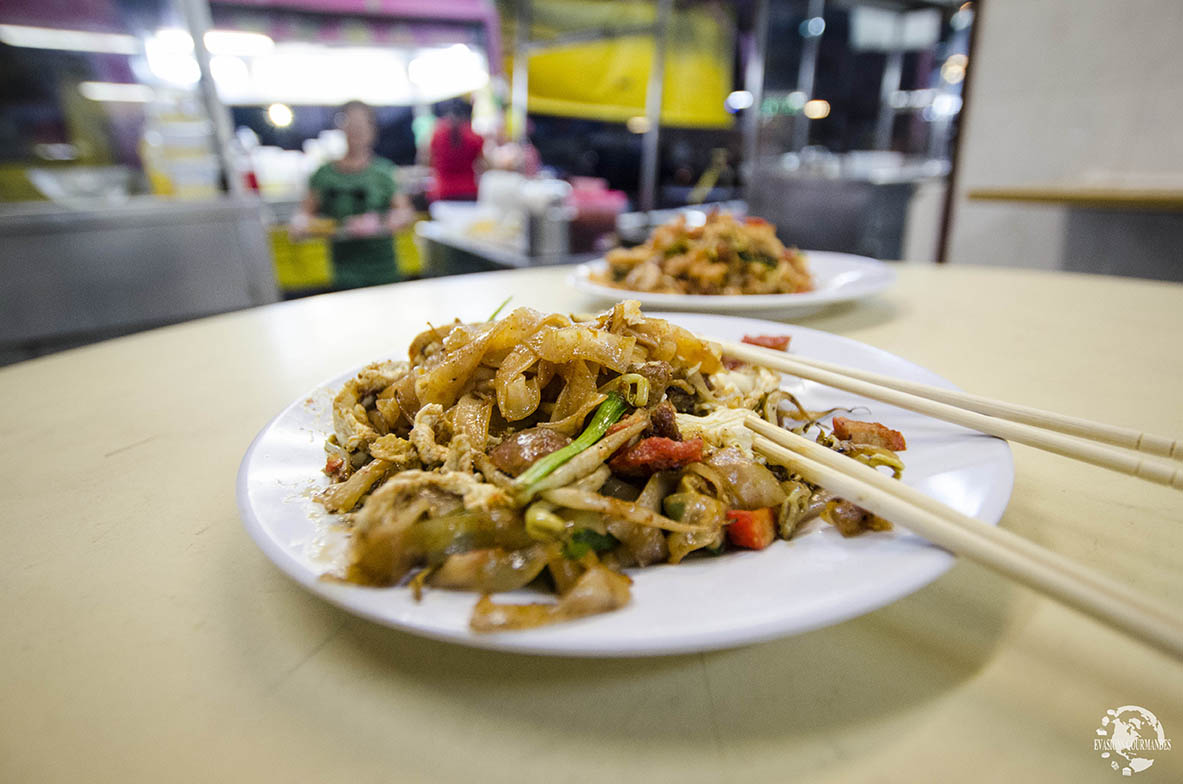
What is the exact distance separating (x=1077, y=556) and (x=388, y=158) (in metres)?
12.1

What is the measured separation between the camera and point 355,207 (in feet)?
19.0

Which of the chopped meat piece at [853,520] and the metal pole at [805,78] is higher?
the metal pole at [805,78]

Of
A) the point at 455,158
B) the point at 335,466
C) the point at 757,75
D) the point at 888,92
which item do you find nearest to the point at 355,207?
the point at 455,158

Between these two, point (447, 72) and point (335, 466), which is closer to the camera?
point (335, 466)

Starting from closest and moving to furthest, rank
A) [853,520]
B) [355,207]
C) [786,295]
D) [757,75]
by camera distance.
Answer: [853,520]
[786,295]
[355,207]
[757,75]

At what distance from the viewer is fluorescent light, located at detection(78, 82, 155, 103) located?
3.70 metres

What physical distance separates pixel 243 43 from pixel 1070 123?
10670mm

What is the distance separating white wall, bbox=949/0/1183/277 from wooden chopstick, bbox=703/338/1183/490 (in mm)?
4895

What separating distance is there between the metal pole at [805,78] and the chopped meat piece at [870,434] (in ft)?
26.6

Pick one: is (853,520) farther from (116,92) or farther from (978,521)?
(116,92)

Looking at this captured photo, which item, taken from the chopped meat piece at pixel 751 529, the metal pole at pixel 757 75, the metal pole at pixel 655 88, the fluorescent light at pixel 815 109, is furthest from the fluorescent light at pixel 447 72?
the chopped meat piece at pixel 751 529

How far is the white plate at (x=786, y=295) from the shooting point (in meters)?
1.56

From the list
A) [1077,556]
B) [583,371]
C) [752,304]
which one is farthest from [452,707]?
[752,304]

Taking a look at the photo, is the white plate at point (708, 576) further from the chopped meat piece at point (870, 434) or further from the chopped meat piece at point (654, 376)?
the chopped meat piece at point (654, 376)
